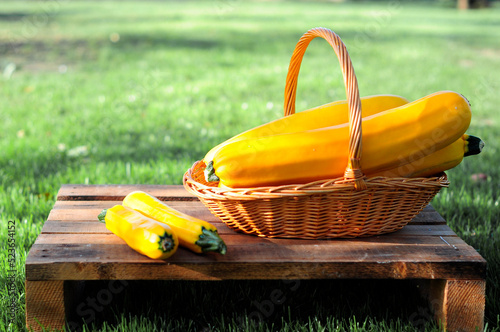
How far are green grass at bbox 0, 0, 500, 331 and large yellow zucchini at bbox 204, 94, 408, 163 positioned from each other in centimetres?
62

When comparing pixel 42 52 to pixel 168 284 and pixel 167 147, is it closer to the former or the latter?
pixel 167 147

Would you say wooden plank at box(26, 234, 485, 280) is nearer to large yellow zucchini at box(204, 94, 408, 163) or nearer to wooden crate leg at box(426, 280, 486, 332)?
wooden crate leg at box(426, 280, 486, 332)

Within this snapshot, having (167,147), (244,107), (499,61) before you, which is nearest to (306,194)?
(167,147)

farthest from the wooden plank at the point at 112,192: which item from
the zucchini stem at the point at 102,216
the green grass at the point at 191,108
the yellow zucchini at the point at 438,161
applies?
the yellow zucchini at the point at 438,161

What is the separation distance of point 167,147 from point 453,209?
1.98 m

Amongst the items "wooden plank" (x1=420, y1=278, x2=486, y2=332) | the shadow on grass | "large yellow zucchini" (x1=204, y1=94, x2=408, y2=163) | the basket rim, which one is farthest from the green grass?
"large yellow zucchini" (x1=204, y1=94, x2=408, y2=163)

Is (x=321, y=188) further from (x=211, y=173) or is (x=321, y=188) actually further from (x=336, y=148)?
(x=211, y=173)

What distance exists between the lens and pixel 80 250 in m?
1.85

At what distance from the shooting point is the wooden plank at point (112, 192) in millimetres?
2438

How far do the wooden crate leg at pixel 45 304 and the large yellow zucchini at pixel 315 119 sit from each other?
2.24 feet

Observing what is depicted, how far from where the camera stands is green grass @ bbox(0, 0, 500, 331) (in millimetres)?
2092

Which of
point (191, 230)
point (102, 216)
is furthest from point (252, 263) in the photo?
point (102, 216)

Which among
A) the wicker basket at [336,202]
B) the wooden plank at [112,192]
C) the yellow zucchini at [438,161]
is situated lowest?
the wooden plank at [112,192]

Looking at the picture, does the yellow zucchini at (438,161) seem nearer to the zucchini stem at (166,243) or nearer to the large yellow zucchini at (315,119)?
the large yellow zucchini at (315,119)
